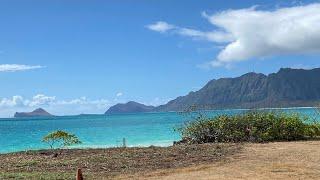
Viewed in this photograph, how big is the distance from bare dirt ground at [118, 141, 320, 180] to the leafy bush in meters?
4.66

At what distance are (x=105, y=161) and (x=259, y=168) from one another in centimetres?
467

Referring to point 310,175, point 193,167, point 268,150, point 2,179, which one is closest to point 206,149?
point 268,150

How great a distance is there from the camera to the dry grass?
597 inches

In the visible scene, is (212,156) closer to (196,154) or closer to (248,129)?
(196,154)

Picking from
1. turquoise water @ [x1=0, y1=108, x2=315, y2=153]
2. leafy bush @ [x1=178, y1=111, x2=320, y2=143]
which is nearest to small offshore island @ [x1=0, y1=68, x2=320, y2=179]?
leafy bush @ [x1=178, y1=111, x2=320, y2=143]

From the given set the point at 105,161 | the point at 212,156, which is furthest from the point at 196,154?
the point at 105,161

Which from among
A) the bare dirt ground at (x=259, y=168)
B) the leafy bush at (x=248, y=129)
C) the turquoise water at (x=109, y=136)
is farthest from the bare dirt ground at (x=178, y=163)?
the turquoise water at (x=109, y=136)

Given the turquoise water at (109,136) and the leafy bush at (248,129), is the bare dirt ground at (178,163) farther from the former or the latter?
the turquoise water at (109,136)

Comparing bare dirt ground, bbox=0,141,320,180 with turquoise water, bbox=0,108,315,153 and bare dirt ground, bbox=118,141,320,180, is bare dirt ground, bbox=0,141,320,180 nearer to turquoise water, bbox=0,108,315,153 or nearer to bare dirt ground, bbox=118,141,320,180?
bare dirt ground, bbox=118,141,320,180

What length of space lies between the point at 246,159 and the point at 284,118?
8.27 m

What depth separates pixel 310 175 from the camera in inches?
552

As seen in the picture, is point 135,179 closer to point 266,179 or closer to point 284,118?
point 266,179

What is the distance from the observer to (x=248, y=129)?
79.0 feet

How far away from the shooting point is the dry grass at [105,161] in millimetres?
15156
